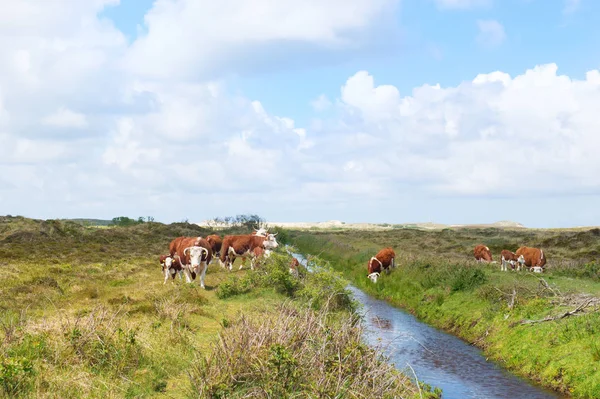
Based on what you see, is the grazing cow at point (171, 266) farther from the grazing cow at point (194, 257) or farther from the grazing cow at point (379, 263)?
the grazing cow at point (379, 263)

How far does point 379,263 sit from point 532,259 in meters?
9.02

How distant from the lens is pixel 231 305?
71.0ft

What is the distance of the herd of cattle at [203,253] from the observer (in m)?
26.0

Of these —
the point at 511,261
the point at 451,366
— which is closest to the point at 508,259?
the point at 511,261

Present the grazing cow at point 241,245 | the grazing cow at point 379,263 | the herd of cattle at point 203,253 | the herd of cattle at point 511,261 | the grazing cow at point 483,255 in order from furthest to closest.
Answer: the grazing cow at point 483,255 < the grazing cow at point 241,245 < the grazing cow at point 379,263 < the herd of cattle at point 511,261 < the herd of cattle at point 203,253

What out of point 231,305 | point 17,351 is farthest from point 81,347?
point 231,305

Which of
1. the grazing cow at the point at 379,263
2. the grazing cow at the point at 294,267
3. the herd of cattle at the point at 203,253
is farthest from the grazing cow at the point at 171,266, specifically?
the grazing cow at the point at 379,263

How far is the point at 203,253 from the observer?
26.0 m

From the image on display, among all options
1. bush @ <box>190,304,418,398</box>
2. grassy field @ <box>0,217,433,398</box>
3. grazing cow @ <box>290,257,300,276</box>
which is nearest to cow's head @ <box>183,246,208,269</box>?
grassy field @ <box>0,217,433,398</box>

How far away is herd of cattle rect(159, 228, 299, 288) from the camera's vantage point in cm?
2600

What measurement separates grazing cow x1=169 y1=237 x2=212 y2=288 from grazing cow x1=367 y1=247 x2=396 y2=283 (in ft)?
38.0

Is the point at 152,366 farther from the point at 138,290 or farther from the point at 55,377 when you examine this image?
the point at 138,290

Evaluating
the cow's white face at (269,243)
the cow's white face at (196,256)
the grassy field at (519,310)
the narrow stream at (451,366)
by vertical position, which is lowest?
the narrow stream at (451,366)

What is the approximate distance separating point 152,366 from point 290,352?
14.6 feet
